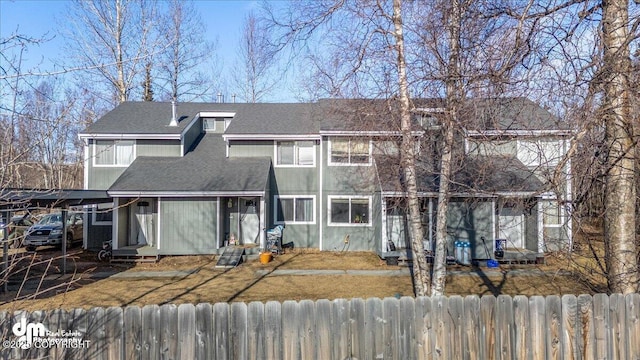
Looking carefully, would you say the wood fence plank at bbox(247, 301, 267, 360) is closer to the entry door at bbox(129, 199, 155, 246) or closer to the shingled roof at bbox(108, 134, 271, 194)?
the shingled roof at bbox(108, 134, 271, 194)

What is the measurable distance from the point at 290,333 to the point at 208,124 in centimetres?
1675

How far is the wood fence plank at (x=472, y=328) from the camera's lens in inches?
162

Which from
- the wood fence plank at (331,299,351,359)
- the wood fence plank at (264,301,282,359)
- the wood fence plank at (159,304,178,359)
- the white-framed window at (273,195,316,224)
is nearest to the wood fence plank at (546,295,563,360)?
the wood fence plank at (331,299,351,359)

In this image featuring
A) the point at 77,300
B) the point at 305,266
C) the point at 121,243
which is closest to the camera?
the point at 77,300

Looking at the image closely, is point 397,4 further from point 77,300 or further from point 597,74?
point 77,300

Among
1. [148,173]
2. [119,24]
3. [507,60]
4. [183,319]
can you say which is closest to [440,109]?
[507,60]

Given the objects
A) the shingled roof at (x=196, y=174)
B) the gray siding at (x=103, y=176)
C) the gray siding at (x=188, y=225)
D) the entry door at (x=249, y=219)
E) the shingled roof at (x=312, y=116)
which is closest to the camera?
the shingled roof at (x=312, y=116)

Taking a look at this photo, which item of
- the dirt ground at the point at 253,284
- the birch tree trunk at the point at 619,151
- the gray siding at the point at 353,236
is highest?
the birch tree trunk at the point at 619,151

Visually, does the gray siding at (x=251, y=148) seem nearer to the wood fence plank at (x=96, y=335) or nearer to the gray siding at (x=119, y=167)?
the gray siding at (x=119, y=167)

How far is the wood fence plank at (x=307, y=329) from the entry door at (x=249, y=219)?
1209cm

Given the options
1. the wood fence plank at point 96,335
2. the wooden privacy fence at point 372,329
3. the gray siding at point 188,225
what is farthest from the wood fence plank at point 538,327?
the gray siding at point 188,225

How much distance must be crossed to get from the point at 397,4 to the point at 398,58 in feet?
3.81

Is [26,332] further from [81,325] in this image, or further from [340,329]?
[340,329]

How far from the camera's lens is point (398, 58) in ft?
23.5
